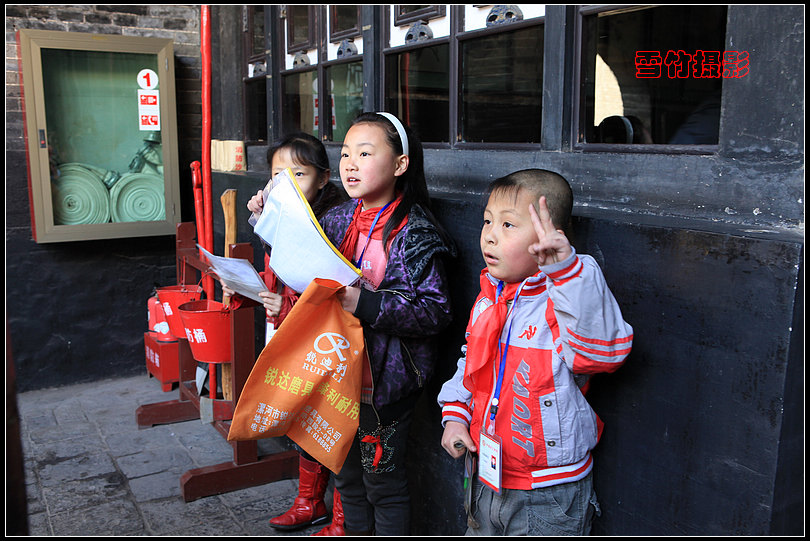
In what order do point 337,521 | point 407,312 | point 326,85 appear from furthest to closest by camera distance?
point 326,85, point 337,521, point 407,312

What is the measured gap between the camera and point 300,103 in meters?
4.21

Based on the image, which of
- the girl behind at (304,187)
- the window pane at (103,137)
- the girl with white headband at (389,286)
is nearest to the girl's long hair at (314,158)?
the girl behind at (304,187)

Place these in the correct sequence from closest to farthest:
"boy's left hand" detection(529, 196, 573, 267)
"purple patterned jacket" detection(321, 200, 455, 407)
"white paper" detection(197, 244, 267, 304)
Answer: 1. "boy's left hand" detection(529, 196, 573, 267)
2. "purple patterned jacket" detection(321, 200, 455, 407)
3. "white paper" detection(197, 244, 267, 304)

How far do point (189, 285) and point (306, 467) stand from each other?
1692 millimetres

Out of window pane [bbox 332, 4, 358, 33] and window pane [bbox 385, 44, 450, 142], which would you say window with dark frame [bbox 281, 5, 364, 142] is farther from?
window pane [bbox 385, 44, 450, 142]

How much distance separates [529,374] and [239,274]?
1.33 m

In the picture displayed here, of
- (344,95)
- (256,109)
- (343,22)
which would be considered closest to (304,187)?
(344,95)

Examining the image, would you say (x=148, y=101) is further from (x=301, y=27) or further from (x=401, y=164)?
(x=401, y=164)

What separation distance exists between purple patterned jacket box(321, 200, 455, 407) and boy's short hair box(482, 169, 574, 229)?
54 centimetres

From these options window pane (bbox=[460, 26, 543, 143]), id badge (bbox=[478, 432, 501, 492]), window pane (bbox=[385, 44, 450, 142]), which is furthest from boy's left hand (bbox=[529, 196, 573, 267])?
window pane (bbox=[385, 44, 450, 142])

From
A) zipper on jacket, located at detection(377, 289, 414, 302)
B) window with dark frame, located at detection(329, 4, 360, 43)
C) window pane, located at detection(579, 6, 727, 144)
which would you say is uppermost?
window with dark frame, located at detection(329, 4, 360, 43)

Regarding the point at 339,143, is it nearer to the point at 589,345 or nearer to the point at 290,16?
the point at 290,16

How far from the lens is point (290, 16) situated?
427 centimetres

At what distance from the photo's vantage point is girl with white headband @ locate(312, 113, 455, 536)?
7.34ft
